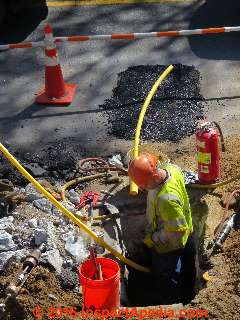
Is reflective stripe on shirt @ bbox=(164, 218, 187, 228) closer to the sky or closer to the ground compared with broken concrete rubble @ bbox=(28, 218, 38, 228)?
closer to the sky

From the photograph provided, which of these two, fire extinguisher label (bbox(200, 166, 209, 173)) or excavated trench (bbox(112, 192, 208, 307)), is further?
fire extinguisher label (bbox(200, 166, 209, 173))

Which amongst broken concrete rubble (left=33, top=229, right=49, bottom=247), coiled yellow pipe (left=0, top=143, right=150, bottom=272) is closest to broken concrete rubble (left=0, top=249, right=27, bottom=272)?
broken concrete rubble (left=33, top=229, right=49, bottom=247)

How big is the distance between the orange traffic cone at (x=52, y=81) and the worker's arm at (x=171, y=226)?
4.10 meters

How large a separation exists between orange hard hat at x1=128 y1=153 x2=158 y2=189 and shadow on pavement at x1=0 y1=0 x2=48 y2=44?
6.60 metres

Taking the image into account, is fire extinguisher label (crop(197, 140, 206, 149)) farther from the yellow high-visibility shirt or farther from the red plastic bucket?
the red plastic bucket

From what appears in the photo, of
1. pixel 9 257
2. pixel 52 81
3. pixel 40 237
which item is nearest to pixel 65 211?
pixel 40 237

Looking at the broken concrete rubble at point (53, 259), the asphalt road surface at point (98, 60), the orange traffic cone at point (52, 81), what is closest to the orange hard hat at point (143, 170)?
the broken concrete rubble at point (53, 259)

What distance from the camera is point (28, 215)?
753 centimetres

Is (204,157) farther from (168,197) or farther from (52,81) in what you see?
(52,81)

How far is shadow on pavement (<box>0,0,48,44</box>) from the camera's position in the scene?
1255cm

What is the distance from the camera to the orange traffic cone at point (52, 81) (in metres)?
10.2

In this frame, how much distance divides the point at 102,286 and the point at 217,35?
726 cm

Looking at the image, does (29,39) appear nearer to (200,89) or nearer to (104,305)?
(200,89)

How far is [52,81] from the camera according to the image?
1034cm
